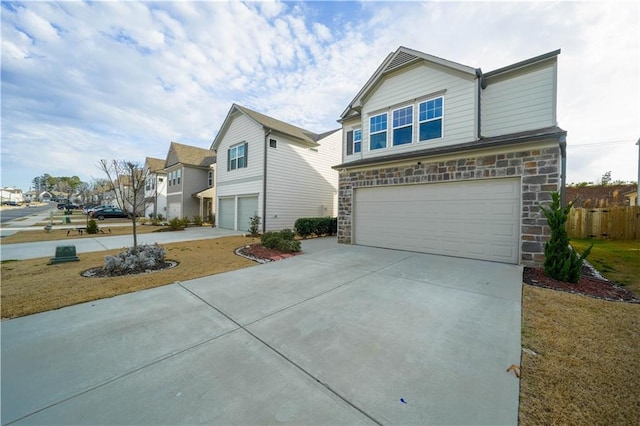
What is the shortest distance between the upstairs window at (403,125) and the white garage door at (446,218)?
1981 mm

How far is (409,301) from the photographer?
4.35 meters

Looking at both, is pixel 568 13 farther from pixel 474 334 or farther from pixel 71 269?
pixel 71 269

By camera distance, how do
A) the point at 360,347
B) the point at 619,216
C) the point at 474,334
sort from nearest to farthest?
the point at 360,347 < the point at 474,334 < the point at 619,216

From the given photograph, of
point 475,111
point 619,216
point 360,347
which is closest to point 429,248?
point 475,111

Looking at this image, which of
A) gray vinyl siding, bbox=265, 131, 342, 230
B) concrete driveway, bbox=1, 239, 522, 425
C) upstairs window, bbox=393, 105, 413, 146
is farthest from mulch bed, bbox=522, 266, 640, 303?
gray vinyl siding, bbox=265, 131, 342, 230

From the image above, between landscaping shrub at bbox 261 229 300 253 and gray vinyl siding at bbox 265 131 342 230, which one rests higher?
gray vinyl siding at bbox 265 131 342 230

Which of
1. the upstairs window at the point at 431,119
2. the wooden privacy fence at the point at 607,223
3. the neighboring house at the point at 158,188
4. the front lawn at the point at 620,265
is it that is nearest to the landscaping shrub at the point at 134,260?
the upstairs window at the point at 431,119

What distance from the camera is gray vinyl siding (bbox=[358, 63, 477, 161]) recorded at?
27.2 ft

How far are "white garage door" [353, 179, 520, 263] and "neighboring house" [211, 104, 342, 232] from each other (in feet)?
20.9

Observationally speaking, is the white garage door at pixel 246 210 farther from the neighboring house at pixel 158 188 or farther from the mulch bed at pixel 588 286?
the neighboring house at pixel 158 188

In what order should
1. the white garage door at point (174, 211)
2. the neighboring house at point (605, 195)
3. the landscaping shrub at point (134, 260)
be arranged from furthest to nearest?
the white garage door at point (174, 211)
the neighboring house at point (605, 195)
the landscaping shrub at point (134, 260)

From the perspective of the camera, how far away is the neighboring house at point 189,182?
902 inches

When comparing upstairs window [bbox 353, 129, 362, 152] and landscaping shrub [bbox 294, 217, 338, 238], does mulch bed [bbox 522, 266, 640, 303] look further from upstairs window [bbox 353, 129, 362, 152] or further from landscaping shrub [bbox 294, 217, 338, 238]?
landscaping shrub [bbox 294, 217, 338, 238]

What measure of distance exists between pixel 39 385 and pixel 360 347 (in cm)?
328
